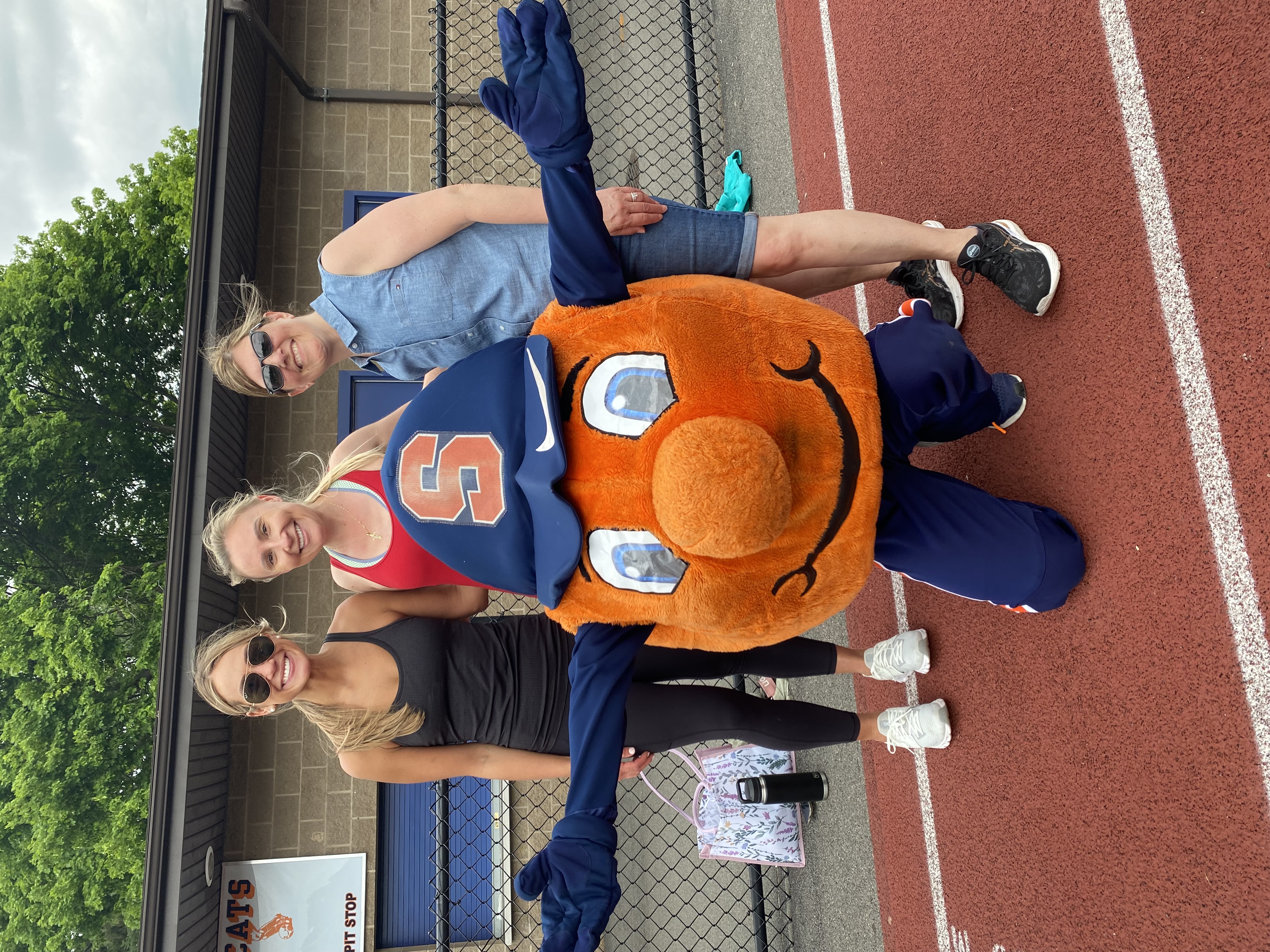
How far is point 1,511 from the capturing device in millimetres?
7402

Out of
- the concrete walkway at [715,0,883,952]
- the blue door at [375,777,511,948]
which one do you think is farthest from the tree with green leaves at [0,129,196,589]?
the concrete walkway at [715,0,883,952]

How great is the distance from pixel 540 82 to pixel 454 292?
697 millimetres

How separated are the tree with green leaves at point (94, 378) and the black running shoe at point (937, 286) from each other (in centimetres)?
800

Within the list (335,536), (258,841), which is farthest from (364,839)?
(335,536)

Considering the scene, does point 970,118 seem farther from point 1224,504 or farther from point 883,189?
point 1224,504

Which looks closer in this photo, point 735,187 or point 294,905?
point 735,187

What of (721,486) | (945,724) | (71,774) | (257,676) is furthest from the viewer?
(71,774)

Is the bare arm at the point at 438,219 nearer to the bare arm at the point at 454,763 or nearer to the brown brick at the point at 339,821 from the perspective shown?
the bare arm at the point at 454,763

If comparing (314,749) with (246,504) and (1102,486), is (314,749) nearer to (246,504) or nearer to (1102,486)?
(246,504)

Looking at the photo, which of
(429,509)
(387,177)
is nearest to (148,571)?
(387,177)

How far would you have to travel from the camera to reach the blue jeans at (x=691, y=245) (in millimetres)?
1948

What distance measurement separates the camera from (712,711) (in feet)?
7.85

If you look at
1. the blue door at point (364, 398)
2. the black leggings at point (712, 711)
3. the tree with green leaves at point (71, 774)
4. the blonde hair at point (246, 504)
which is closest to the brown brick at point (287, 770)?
the blue door at point (364, 398)

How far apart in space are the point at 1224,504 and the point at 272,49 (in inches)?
241
